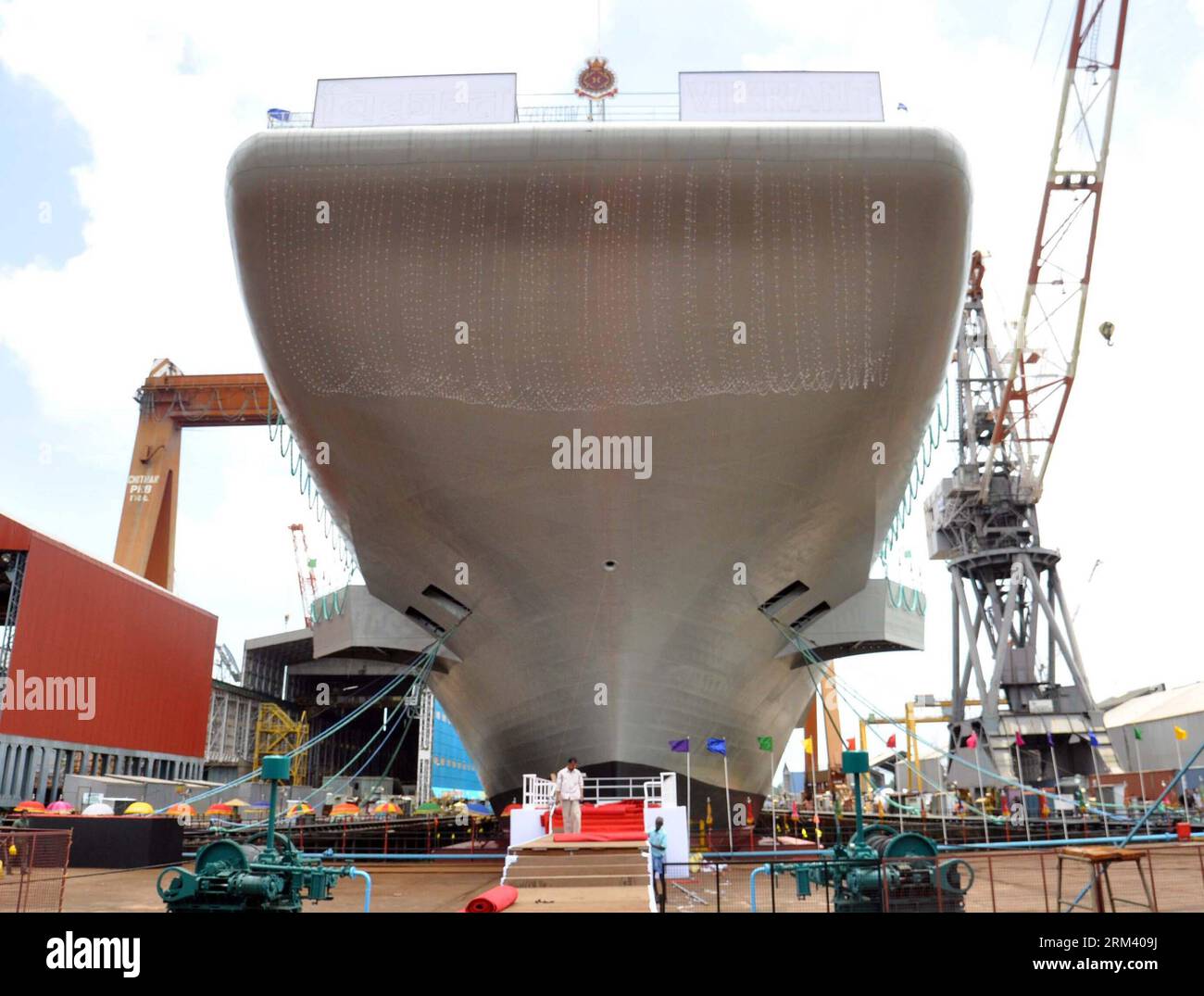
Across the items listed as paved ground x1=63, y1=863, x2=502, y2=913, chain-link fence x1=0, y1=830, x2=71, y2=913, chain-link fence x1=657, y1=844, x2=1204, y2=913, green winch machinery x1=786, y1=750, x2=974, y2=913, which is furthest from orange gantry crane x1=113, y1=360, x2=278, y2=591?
green winch machinery x1=786, y1=750, x2=974, y2=913

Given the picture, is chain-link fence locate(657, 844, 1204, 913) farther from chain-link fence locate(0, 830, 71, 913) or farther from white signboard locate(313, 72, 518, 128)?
white signboard locate(313, 72, 518, 128)

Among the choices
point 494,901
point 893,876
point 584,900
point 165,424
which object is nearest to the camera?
point 893,876

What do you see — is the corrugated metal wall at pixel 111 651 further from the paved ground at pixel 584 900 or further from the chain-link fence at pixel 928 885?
the paved ground at pixel 584 900

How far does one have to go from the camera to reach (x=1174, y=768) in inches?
1590

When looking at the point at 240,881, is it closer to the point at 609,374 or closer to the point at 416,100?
the point at 609,374

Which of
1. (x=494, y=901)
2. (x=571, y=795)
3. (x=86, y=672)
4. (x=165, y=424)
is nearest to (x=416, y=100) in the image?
(x=571, y=795)

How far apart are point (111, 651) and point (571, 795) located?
68.9 ft

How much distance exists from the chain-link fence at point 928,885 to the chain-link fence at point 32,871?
5.94 metres

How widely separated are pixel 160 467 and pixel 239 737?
13.3 m

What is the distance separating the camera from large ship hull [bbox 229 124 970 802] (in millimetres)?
10773

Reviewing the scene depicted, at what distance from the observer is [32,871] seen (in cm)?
1328
